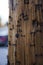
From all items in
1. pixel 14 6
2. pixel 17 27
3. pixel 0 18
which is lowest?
pixel 17 27

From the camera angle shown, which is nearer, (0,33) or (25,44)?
(25,44)

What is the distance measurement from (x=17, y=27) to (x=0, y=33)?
3687mm

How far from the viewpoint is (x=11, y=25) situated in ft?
2.97

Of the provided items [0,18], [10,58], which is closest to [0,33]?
[0,18]

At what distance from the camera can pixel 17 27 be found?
0.85 meters

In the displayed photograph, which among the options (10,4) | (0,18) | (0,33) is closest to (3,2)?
(0,18)

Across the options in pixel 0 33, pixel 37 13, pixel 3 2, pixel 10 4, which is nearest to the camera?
pixel 37 13

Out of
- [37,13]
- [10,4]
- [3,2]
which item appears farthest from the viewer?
[3,2]

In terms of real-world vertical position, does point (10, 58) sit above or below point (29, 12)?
below

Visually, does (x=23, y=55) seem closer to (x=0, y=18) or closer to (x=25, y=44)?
(x=25, y=44)

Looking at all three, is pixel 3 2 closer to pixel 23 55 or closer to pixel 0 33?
pixel 0 33

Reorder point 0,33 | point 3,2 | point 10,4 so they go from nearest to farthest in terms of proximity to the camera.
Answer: point 10,4 < point 0,33 < point 3,2

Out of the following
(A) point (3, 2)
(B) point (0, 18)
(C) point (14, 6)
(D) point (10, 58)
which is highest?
(A) point (3, 2)

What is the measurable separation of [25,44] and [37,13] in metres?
0.18
